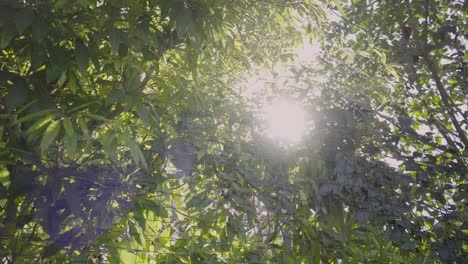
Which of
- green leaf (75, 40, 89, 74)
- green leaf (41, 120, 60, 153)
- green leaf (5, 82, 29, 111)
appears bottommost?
green leaf (41, 120, 60, 153)

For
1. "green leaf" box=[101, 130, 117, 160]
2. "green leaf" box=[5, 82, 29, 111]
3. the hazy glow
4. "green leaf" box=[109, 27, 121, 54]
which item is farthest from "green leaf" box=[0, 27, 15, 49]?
the hazy glow

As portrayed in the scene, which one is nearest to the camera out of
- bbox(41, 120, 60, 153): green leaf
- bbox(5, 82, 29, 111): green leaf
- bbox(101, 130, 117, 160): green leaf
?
bbox(41, 120, 60, 153): green leaf

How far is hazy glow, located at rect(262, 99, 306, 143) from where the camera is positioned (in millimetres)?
1592

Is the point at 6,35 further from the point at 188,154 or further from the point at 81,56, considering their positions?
the point at 188,154

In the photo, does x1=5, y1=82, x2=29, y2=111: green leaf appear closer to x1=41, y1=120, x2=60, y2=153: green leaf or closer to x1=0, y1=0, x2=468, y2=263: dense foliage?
x1=0, y1=0, x2=468, y2=263: dense foliage

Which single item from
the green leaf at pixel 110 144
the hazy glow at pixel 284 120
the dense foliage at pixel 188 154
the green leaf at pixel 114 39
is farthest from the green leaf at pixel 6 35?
the hazy glow at pixel 284 120

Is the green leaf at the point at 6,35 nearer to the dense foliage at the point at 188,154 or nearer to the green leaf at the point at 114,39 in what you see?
the dense foliage at the point at 188,154

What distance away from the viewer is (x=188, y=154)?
1.46m

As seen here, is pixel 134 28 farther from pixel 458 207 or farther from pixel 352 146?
pixel 458 207

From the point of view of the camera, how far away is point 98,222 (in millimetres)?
1338

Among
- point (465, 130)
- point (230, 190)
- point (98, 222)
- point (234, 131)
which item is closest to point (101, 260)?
point (98, 222)

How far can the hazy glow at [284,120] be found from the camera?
1.59 metres

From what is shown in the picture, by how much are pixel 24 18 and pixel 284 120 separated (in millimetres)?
846

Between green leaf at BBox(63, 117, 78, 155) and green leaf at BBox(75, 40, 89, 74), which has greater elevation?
green leaf at BBox(75, 40, 89, 74)
